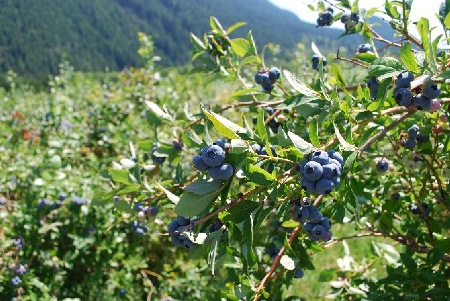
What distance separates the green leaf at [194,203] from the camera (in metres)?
0.88

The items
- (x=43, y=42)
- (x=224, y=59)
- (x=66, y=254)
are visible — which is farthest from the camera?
(x=43, y=42)

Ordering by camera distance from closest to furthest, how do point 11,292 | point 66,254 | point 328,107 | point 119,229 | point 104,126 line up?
point 328,107 → point 11,292 → point 66,254 → point 119,229 → point 104,126

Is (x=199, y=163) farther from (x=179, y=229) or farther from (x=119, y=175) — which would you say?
(x=119, y=175)

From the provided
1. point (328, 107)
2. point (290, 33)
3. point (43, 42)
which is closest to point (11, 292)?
point (328, 107)

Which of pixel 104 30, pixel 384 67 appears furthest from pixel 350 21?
pixel 104 30

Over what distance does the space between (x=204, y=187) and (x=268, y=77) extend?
886mm

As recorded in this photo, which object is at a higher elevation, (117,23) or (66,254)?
(66,254)

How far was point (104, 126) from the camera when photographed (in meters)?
4.57

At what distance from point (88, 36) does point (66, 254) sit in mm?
89683

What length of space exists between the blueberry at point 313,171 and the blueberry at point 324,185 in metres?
0.01

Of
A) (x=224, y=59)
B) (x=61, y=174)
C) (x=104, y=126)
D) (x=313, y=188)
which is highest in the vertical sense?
(x=313, y=188)

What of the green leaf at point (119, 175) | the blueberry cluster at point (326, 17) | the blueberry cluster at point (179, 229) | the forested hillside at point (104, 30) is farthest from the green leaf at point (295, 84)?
the forested hillside at point (104, 30)

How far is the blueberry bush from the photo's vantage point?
0.97 metres

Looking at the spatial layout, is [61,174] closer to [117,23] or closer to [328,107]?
[328,107]
